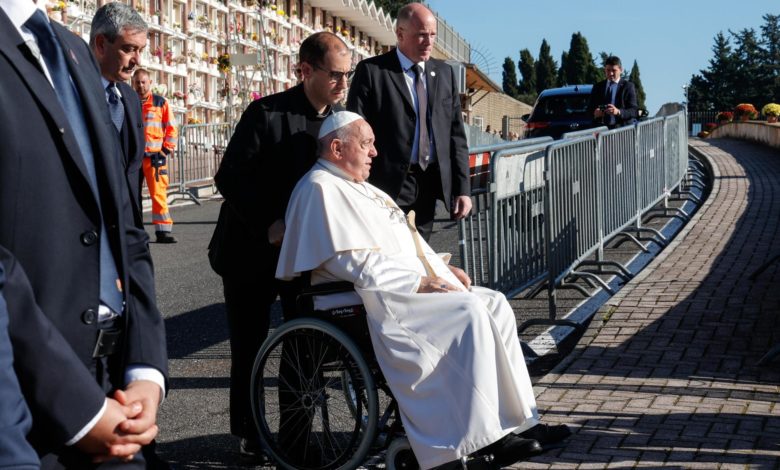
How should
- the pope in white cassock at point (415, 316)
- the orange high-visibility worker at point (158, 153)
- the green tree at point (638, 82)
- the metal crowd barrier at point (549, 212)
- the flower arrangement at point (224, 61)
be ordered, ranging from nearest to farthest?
the pope in white cassock at point (415, 316)
the metal crowd barrier at point (549, 212)
the orange high-visibility worker at point (158, 153)
the flower arrangement at point (224, 61)
the green tree at point (638, 82)

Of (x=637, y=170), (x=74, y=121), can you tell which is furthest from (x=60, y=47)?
(x=637, y=170)

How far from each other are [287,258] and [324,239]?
19cm

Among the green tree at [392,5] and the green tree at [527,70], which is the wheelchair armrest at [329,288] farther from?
the green tree at [527,70]

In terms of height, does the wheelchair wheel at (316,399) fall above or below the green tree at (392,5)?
below

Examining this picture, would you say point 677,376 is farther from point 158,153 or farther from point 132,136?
point 158,153

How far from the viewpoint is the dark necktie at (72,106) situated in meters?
2.35

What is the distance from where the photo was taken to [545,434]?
4910mm

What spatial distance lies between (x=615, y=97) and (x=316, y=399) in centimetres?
1144

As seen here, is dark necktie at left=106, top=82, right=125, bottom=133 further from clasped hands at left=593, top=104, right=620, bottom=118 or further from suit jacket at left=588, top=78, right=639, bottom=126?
suit jacket at left=588, top=78, right=639, bottom=126

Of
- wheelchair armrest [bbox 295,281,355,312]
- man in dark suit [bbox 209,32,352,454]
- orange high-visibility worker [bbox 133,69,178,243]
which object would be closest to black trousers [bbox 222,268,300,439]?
man in dark suit [bbox 209,32,352,454]

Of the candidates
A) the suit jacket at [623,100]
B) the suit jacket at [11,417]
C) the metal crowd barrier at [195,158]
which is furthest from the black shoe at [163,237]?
the suit jacket at [11,417]

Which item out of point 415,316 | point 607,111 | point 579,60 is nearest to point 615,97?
point 607,111

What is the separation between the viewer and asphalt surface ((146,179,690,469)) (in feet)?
18.0

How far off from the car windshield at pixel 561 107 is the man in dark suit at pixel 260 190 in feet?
55.2
